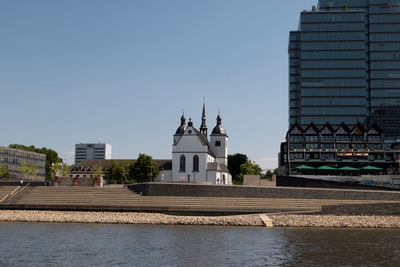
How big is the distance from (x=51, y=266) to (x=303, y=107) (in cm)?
14388

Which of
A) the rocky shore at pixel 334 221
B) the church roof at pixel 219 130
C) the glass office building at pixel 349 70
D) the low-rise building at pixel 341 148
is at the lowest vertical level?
the rocky shore at pixel 334 221

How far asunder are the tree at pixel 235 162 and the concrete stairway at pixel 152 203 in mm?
90813

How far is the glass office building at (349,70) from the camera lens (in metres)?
160

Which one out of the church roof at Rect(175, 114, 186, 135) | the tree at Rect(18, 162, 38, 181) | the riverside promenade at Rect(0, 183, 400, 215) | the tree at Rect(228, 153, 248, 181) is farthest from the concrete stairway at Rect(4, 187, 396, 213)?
the tree at Rect(228, 153, 248, 181)

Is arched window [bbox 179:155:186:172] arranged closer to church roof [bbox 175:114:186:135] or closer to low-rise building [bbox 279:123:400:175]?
church roof [bbox 175:114:186:135]

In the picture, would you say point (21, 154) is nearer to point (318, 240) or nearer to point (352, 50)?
point (352, 50)

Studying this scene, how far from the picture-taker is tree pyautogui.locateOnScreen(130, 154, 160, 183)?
126m

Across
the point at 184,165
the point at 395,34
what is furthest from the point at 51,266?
the point at 395,34

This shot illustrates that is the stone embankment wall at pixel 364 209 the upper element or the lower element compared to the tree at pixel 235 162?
lower

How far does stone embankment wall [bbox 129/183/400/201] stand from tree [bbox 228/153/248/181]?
299 ft

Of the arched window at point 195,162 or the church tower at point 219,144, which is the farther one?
the church tower at point 219,144

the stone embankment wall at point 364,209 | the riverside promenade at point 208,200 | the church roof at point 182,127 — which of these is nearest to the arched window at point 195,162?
the church roof at point 182,127

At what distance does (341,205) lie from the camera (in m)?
61.8

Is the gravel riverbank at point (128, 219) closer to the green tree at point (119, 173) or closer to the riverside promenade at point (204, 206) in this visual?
the riverside promenade at point (204, 206)
